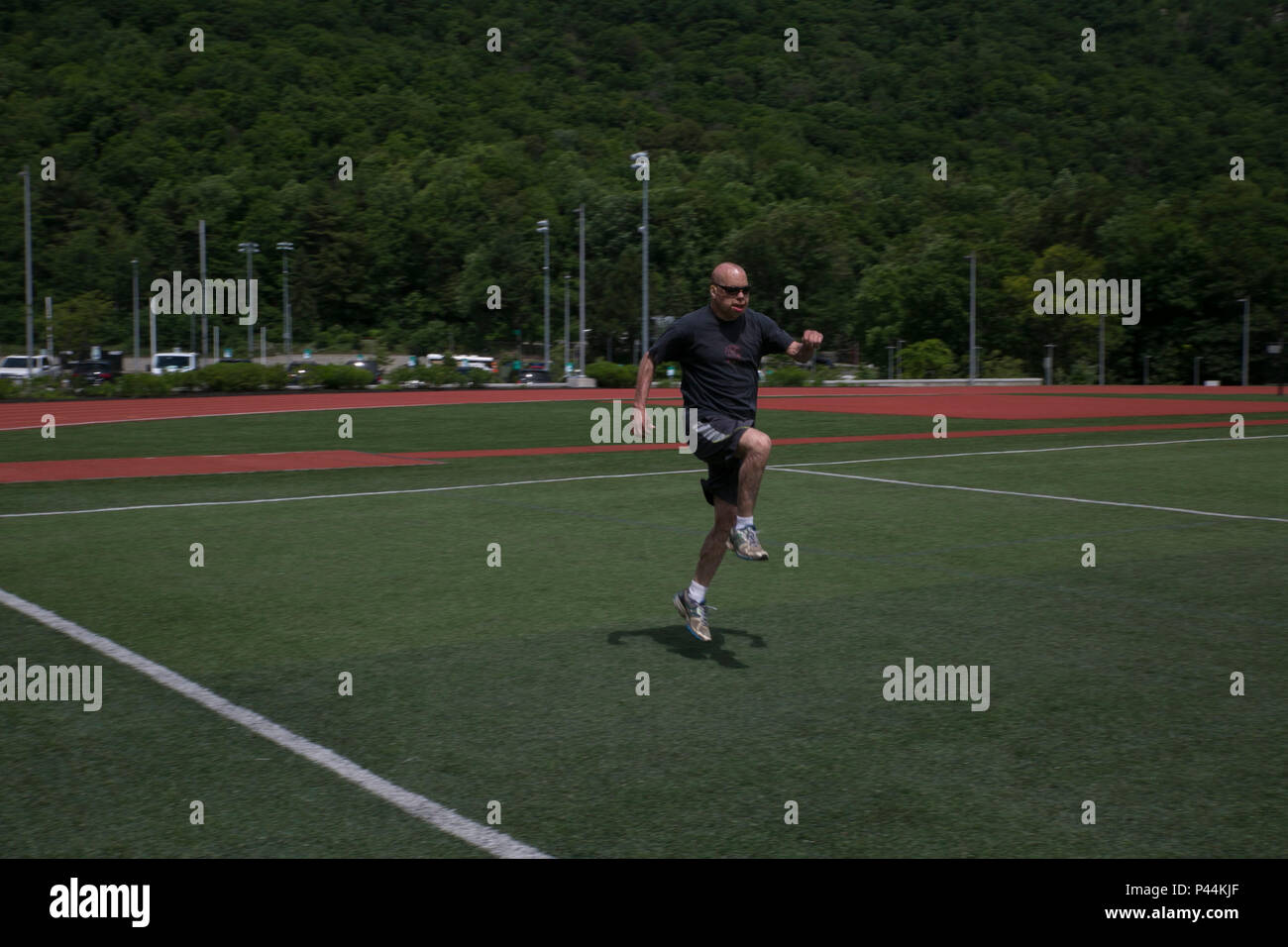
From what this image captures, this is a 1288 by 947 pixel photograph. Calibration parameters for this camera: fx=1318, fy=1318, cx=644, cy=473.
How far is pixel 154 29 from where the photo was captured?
137625 mm

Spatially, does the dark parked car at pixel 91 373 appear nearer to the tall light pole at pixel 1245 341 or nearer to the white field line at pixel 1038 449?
the white field line at pixel 1038 449

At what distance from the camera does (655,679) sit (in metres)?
6.95

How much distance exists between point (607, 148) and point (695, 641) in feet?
457

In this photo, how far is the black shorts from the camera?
299 inches

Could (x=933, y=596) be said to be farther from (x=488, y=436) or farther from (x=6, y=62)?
(x=6, y=62)

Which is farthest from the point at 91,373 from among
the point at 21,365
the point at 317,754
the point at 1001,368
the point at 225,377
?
the point at 1001,368

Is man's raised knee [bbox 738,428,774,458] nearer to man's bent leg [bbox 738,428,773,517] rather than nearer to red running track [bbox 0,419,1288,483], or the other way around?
man's bent leg [bbox 738,428,773,517]

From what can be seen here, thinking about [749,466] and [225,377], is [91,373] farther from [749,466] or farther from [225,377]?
[749,466]

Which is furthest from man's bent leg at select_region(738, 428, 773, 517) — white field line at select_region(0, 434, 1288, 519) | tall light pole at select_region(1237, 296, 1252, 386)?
tall light pole at select_region(1237, 296, 1252, 386)

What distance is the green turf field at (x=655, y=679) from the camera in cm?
476

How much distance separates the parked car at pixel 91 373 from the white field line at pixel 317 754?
41684 mm

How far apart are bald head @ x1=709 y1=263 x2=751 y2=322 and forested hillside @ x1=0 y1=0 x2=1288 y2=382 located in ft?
327

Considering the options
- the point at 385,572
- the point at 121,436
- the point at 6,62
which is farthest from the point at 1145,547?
the point at 6,62

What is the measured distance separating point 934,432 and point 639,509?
1366 centimetres
